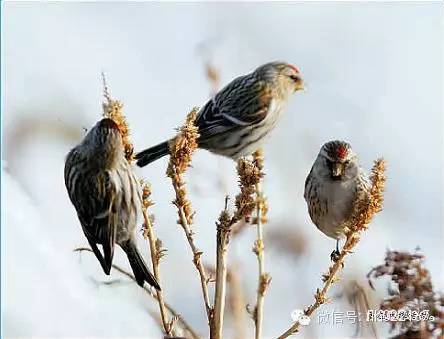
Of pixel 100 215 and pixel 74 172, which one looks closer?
pixel 100 215

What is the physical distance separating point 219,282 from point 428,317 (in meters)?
0.47

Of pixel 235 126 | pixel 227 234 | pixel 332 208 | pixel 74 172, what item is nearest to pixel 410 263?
pixel 227 234

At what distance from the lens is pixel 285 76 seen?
124 inches

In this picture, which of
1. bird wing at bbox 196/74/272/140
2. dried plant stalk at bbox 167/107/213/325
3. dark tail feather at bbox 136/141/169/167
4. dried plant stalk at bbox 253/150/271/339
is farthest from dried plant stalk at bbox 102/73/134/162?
bird wing at bbox 196/74/272/140

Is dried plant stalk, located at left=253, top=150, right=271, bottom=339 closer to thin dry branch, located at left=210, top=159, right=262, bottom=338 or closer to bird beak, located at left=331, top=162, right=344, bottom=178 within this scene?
thin dry branch, located at left=210, top=159, right=262, bottom=338

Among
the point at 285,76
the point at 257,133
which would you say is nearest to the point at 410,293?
the point at 257,133

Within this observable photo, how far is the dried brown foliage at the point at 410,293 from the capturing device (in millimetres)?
1298

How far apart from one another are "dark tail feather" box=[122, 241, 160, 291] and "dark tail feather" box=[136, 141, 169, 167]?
31 cm

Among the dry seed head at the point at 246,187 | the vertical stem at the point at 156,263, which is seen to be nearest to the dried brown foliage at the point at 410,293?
the dry seed head at the point at 246,187

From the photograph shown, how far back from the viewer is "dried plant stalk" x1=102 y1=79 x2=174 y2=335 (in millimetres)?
1494

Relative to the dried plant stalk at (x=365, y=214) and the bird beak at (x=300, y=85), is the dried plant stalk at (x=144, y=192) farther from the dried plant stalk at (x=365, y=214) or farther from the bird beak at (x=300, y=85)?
the bird beak at (x=300, y=85)

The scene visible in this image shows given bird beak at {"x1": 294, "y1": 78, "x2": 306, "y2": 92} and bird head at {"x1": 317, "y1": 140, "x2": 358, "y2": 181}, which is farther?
bird beak at {"x1": 294, "y1": 78, "x2": 306, "y2": 92}

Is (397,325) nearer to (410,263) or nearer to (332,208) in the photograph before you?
(410,263)

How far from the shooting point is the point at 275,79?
3158 millimetres
